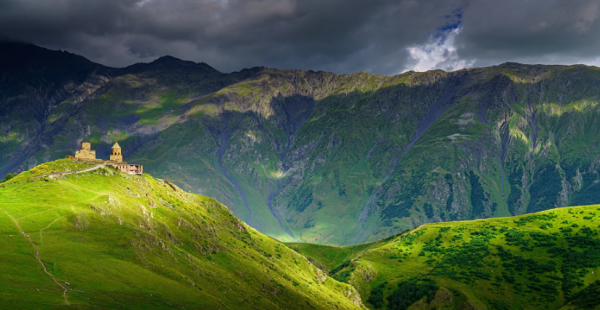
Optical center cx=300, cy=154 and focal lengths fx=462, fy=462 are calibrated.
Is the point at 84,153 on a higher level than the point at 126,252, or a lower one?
higher

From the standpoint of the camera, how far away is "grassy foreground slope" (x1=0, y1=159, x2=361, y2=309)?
265 ft

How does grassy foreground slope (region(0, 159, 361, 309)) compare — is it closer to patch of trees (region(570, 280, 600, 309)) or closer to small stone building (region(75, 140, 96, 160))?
small stone building (region(75, 140, 96, 160))

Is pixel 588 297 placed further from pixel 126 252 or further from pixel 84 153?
pixel 84 153

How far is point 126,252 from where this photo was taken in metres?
101

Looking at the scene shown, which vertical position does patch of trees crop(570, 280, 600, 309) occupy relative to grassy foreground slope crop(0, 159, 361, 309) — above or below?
below

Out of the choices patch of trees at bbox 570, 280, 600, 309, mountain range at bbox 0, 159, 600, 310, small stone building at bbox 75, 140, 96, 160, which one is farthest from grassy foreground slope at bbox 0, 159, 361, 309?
patch of trees at bbox 570, 280, 600, 309

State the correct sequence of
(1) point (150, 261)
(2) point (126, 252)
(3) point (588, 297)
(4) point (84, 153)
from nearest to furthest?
(2) point (126, 252) → (1) point (150, 261) → (3) point (588, 297) → (4) point (84, 153)

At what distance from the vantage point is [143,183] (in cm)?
15350

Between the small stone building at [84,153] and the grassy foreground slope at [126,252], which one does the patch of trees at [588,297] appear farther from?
the small stone building at [84,153]

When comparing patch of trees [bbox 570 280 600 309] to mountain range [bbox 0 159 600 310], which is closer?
mountain range [bbox 0 159 600 310]

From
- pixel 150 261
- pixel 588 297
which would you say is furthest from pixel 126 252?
pixel 588 297

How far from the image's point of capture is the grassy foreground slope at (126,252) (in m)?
80.7

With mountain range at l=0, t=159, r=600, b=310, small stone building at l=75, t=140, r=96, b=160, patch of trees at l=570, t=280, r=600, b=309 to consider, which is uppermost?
small stone building at l=75, t=140, r=96, b=160

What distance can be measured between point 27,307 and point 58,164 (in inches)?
3580
